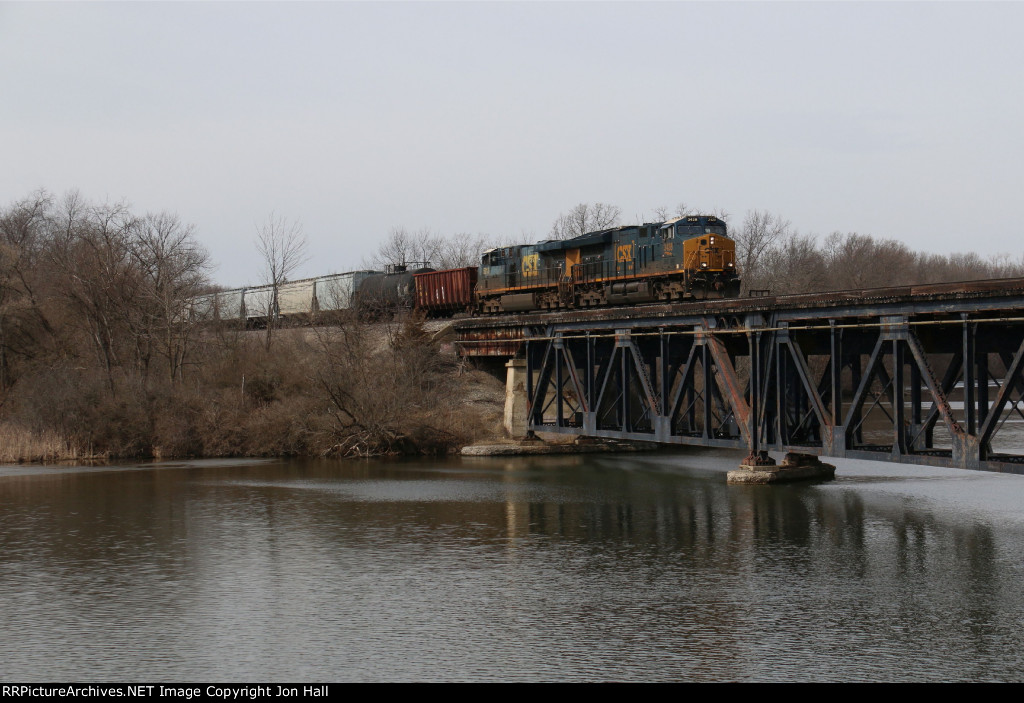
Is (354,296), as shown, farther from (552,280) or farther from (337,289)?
(552,280)

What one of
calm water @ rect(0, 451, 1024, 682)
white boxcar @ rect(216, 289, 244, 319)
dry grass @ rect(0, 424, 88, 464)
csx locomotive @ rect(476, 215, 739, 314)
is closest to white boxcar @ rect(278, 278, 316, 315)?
white boxcar @ rect(216, 289, 244, 319)

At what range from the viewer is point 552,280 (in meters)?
52.1

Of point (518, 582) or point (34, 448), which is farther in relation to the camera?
point (34, 448)

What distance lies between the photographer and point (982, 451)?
971 inches

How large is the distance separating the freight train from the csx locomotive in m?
0.04

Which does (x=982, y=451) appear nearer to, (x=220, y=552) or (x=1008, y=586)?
(x=1008, y=586)

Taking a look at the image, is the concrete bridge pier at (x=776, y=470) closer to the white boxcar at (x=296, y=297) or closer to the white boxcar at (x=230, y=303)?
the white boxcar at (x=296, y=297)

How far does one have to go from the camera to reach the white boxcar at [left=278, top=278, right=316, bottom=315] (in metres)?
70.7

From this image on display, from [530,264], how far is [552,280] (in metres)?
2.39

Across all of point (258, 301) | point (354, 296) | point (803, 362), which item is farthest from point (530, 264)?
point (258, 301)

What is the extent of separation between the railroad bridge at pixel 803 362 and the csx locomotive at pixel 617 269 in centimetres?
391

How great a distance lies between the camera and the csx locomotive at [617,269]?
44.0 m

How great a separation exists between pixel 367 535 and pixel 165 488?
516 inches

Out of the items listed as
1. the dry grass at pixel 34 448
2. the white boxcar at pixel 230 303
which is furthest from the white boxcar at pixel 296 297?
the dry grass at pixel 34 448
